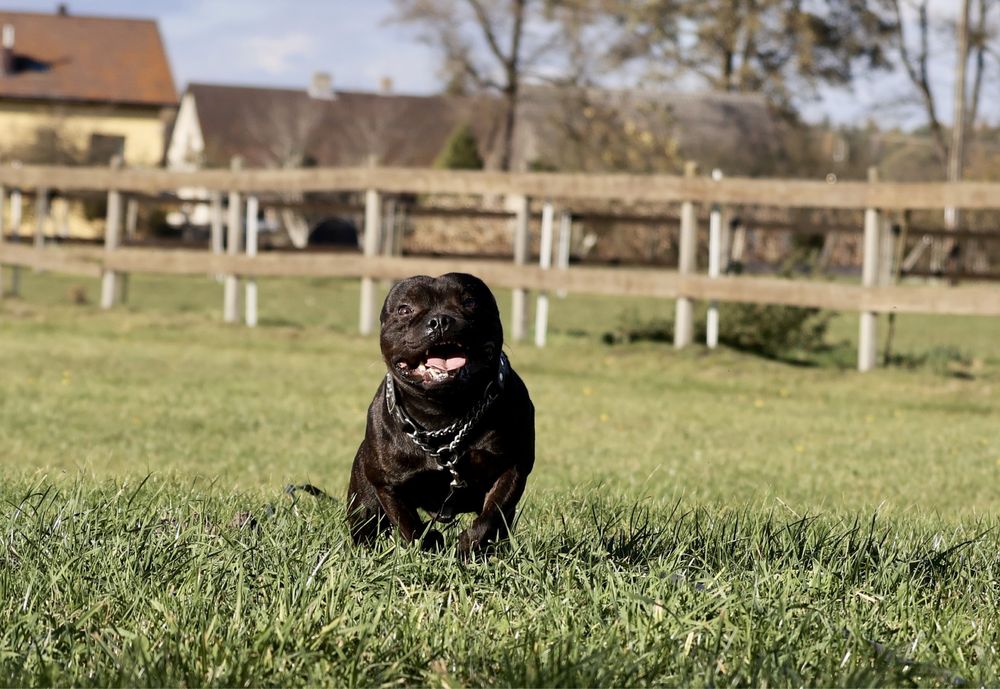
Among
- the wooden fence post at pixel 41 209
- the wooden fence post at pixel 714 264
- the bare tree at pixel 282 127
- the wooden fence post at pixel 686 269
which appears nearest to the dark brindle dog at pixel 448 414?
the wooden fence post at pixel 686 269

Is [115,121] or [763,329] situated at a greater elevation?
[115,121]

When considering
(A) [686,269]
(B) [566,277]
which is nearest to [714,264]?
(A) [686,269]

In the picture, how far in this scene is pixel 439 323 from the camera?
12.0 ft

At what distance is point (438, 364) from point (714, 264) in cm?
1106

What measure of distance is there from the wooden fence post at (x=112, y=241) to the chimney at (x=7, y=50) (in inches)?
1907

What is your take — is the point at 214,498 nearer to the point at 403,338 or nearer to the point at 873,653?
the point at 403,338

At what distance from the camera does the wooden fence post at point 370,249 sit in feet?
50.3

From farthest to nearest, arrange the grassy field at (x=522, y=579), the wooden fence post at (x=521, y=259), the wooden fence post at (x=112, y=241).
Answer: the wooden fence post at (x=112, y=241), the wooden fence post at (x=521, y=259), the grassy field at (x=522, y=579)

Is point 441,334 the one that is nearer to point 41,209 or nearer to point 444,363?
point 444,363

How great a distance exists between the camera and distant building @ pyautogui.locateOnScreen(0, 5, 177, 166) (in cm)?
6197

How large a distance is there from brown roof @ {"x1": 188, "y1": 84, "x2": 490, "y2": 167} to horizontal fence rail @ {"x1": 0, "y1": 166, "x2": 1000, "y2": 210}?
148 feet

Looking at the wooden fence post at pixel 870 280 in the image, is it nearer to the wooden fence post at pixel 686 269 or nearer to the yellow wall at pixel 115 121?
the wooden fence post at pixel 686 269

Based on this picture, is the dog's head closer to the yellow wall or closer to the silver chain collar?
the silver chain collar

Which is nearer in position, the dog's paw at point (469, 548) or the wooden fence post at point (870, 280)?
the dog's paw at point (469, 548)
